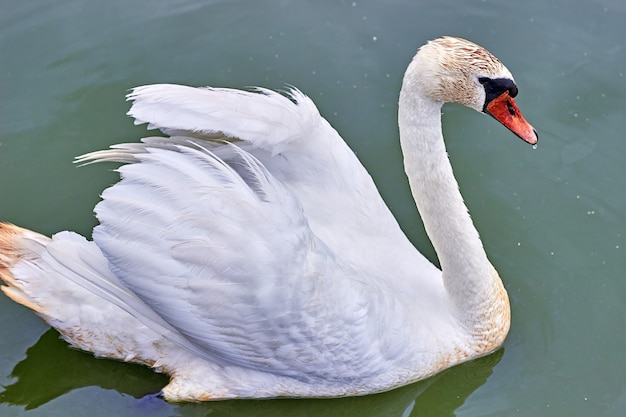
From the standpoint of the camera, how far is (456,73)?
4344mm

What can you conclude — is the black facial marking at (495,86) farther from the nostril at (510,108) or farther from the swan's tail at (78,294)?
the swan's tail at (78,294)

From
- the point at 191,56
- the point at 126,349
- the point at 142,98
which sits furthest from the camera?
the point at 191,56

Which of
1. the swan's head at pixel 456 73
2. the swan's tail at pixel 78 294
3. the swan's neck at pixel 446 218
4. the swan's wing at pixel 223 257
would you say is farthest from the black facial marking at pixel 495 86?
the swan's tail at pixel 78 294

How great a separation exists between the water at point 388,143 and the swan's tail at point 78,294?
0.37 meters

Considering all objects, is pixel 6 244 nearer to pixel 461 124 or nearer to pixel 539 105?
pixel 461 124

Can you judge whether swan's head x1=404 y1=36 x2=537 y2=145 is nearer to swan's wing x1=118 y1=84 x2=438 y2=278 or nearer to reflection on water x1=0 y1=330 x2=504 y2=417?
swan's wing x1=118 y1=84 x2=438 y2=278

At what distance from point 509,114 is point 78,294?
227cm

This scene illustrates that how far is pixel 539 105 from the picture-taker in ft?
21.0

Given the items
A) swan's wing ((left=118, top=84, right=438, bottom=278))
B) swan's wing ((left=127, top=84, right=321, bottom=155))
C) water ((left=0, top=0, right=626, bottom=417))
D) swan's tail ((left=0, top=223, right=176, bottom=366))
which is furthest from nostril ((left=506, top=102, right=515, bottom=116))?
swan's tail ((left=0, top=223, right=176, bottom=366))

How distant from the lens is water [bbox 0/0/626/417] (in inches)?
201

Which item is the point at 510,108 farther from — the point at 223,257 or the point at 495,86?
the point at 223,257

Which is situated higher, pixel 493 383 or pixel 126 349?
pixel 126 349

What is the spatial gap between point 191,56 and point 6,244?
2.31 m

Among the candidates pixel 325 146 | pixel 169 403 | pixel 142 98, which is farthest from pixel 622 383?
pixel 142 98
